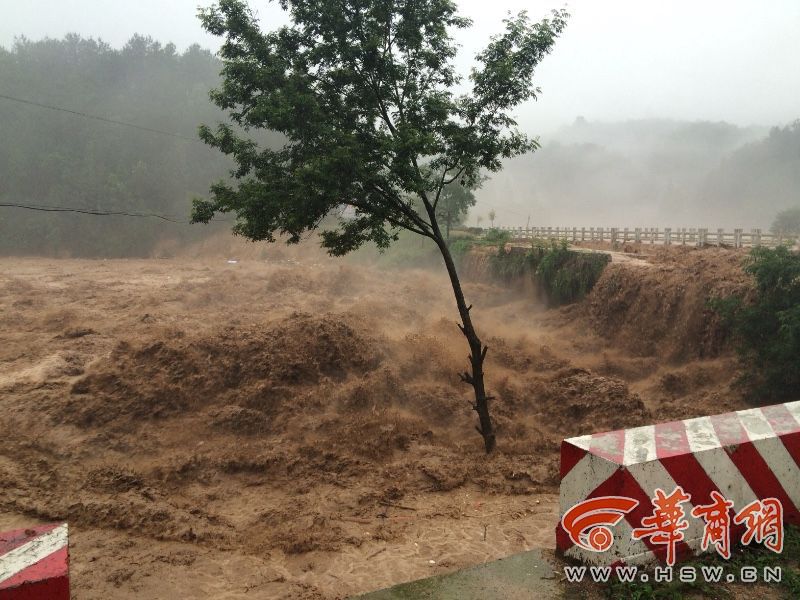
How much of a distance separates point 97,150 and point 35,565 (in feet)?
201

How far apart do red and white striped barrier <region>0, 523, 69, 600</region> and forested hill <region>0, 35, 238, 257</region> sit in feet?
181

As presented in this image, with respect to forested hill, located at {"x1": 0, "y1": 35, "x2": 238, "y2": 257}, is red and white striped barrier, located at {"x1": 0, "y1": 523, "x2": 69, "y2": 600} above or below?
below

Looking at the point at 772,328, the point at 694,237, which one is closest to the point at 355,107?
the point at 772,328

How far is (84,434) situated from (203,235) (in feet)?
165

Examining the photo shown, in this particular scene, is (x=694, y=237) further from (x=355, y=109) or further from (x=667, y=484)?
(x=667, y=484)

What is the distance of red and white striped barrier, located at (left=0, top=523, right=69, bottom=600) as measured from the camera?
263 cm

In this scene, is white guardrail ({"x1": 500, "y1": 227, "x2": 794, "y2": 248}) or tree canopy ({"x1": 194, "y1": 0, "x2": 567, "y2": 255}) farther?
white guardrail ({"x1": 500, "y1": 227, "x2": 794, "y2": 248})

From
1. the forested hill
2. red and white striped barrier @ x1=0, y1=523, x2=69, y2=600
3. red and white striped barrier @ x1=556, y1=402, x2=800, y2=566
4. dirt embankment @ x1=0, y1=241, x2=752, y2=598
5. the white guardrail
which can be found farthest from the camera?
the forested hill

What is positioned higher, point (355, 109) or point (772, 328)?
point (355, 109)

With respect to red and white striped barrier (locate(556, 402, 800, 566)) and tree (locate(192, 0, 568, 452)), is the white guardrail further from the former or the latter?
red and white striped barrier (locate(556, 402, 800, 566))

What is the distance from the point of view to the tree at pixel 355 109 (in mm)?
8812

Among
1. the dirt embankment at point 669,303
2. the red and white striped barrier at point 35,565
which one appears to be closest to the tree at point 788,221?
the dirt embankment at point 669,303

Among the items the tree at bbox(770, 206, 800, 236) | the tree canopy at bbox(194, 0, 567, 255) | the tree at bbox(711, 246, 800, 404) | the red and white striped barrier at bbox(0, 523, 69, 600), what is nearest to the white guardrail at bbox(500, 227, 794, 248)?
the tree at bbox(711, 246, 800, 404)

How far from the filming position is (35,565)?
2779mm
